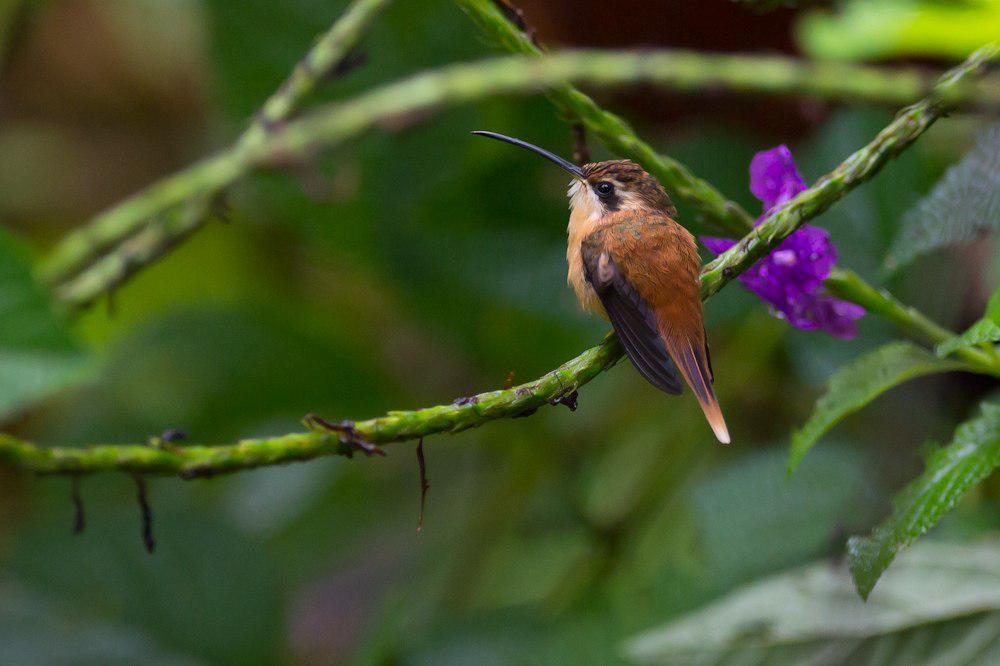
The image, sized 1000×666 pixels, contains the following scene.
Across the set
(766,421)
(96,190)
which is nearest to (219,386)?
(766,421)

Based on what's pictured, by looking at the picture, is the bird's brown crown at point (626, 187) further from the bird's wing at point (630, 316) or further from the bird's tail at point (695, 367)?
the bird's tail at point (695, 367)

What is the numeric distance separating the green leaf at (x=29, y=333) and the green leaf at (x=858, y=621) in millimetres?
821

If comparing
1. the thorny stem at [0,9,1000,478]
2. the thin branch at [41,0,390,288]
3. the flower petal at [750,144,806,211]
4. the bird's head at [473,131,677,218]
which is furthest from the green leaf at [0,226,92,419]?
the flower petal at [750,144,806,211]

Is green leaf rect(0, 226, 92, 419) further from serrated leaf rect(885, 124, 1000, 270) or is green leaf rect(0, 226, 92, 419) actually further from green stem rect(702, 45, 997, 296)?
serrated leaf rect(885, 124, 1000, 270)

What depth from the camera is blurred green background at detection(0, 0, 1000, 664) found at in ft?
5.32

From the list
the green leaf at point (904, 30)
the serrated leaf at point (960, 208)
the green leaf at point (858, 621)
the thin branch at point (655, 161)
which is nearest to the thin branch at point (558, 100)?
the thin branch at point (655, 161)

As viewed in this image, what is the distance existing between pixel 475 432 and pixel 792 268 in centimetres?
148

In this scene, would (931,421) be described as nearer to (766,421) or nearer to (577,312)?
(766,421)

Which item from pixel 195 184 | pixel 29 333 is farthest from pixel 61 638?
pixel 195 184

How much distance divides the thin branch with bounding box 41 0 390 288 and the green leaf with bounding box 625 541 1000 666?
822 millimetres

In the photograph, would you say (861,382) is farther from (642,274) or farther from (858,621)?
(858,621)

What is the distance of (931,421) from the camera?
5.73ft

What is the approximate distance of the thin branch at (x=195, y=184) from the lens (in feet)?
4.12

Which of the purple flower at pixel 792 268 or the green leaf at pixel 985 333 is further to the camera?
the purple flower at pixel 792 268
